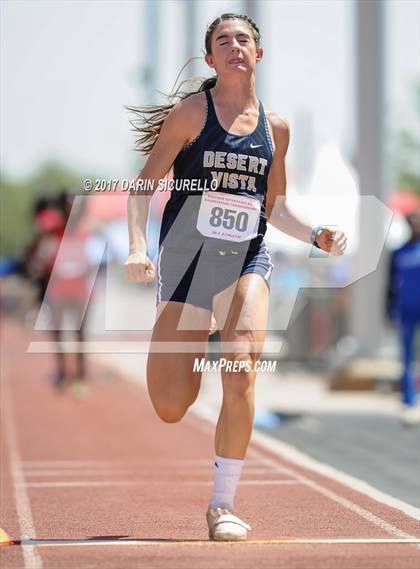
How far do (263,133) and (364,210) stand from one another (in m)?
13.0

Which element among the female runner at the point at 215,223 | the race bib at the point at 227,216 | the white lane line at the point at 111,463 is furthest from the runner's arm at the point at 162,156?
the white lane line at the point at 111,463

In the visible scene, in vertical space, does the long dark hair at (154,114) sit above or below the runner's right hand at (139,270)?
above

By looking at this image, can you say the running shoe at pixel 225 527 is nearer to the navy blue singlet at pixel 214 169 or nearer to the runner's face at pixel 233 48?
the navy blue singlet at pixel 214 169

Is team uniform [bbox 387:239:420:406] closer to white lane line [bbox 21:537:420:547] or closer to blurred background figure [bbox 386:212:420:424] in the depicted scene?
blurred background figure [bbox 386:212:420:424]

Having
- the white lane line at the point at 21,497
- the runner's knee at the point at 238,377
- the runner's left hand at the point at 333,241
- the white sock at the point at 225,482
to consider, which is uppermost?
the runner's left hand at the point at 333,241

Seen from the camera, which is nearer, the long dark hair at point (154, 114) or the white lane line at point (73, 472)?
the long dark hair at point (154, 114)

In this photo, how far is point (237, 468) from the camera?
6.52 m

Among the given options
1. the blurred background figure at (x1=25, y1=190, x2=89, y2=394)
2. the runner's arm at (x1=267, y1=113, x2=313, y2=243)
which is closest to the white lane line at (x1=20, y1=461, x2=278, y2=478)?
the runner's arm at (x1=267, y1=113, x2=313, y2=243)

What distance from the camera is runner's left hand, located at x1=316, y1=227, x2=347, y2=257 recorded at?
6910 millimetres

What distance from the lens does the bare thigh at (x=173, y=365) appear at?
21.9 feet

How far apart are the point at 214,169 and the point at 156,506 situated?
2.39m

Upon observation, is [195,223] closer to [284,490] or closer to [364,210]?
[284,490]

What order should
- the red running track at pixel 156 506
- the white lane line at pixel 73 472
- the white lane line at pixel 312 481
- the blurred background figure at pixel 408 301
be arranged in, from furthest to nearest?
1. the blurred background figure at pixel 408 301
2. the white lane line at pixel 73 472
3. the white lane line at pixel 312 481
4. the red running track at pixel 156 506

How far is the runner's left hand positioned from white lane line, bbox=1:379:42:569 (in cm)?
199
